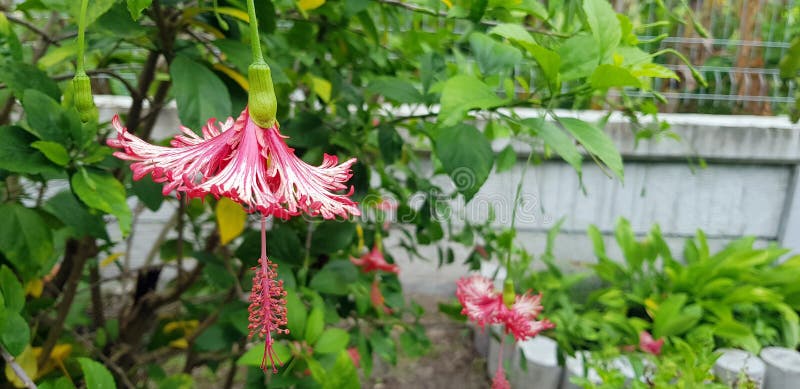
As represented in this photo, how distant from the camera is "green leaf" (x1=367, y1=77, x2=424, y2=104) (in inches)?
26.1

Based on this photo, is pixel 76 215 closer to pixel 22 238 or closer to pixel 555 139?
pixel 22 238

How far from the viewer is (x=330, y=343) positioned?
0.68m

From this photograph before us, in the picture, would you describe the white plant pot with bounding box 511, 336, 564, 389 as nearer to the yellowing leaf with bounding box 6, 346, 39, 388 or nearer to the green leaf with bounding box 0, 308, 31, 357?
the yellowing leaf with bounding box 6, 346, 39, 388

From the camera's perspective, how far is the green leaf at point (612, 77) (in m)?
0.47

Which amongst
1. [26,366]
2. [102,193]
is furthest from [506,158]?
[26,366]

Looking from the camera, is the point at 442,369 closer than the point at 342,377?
No

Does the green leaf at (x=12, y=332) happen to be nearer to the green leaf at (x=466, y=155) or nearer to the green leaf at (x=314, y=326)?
the green leaf at (x=314, y=326)

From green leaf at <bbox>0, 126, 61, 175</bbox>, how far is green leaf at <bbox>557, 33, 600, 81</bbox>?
48 centimetres

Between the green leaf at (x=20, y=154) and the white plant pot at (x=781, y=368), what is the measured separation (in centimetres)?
178

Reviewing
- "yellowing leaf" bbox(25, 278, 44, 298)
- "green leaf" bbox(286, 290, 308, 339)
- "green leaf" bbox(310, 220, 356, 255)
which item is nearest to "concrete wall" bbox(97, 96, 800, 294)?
"yellowing leaf" bbox(25, 278, 44, 298)

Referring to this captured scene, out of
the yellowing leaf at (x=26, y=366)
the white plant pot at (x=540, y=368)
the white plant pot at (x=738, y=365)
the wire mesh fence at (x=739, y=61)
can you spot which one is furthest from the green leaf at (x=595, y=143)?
the wire mesh fence at (x=739, y=61)

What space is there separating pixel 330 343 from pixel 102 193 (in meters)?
0.31

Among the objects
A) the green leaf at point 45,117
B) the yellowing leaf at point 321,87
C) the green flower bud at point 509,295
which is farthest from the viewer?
the yellowing leaf at point 321,87

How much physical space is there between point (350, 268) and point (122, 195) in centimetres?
33
